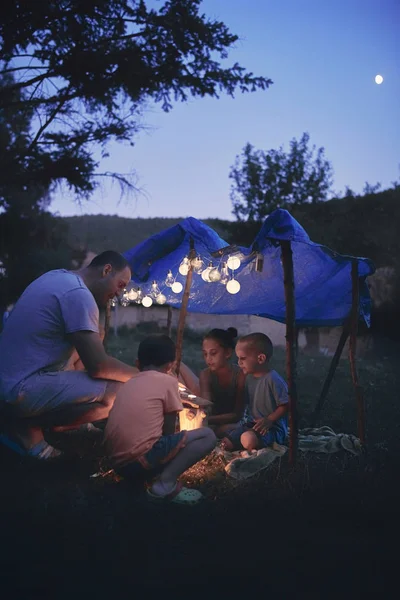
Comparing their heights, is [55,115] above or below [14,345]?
above

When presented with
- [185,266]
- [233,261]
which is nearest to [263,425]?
[233,261]

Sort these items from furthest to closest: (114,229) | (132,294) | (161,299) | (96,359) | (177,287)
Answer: (114,229), (161,299), (132,294), (177,287), (96,359)

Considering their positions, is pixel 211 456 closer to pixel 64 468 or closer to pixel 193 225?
pixel 64 468

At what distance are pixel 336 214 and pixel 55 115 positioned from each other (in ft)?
72.5

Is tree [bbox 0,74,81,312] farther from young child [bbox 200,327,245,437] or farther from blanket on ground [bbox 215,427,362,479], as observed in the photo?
blanket on ground [bbox 215,427,362,479]

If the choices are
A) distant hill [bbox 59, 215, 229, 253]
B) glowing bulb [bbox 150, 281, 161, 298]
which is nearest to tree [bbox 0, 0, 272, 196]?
glowing bulb [bbox 150, 281, 161, 298]

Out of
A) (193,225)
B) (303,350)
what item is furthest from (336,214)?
(193,225)

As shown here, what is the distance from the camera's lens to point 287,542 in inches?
124

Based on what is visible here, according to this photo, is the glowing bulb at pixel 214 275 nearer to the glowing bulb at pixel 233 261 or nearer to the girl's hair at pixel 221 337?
the glowing bulb at pixel 233 261

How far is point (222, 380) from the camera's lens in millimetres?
6430

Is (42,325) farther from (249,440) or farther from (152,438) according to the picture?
(249,440)

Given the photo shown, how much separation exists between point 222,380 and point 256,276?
1.36 m

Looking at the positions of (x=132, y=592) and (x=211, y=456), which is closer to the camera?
(x=132, y=592)

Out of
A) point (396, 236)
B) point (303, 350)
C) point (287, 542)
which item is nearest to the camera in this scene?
point (287, 542)
